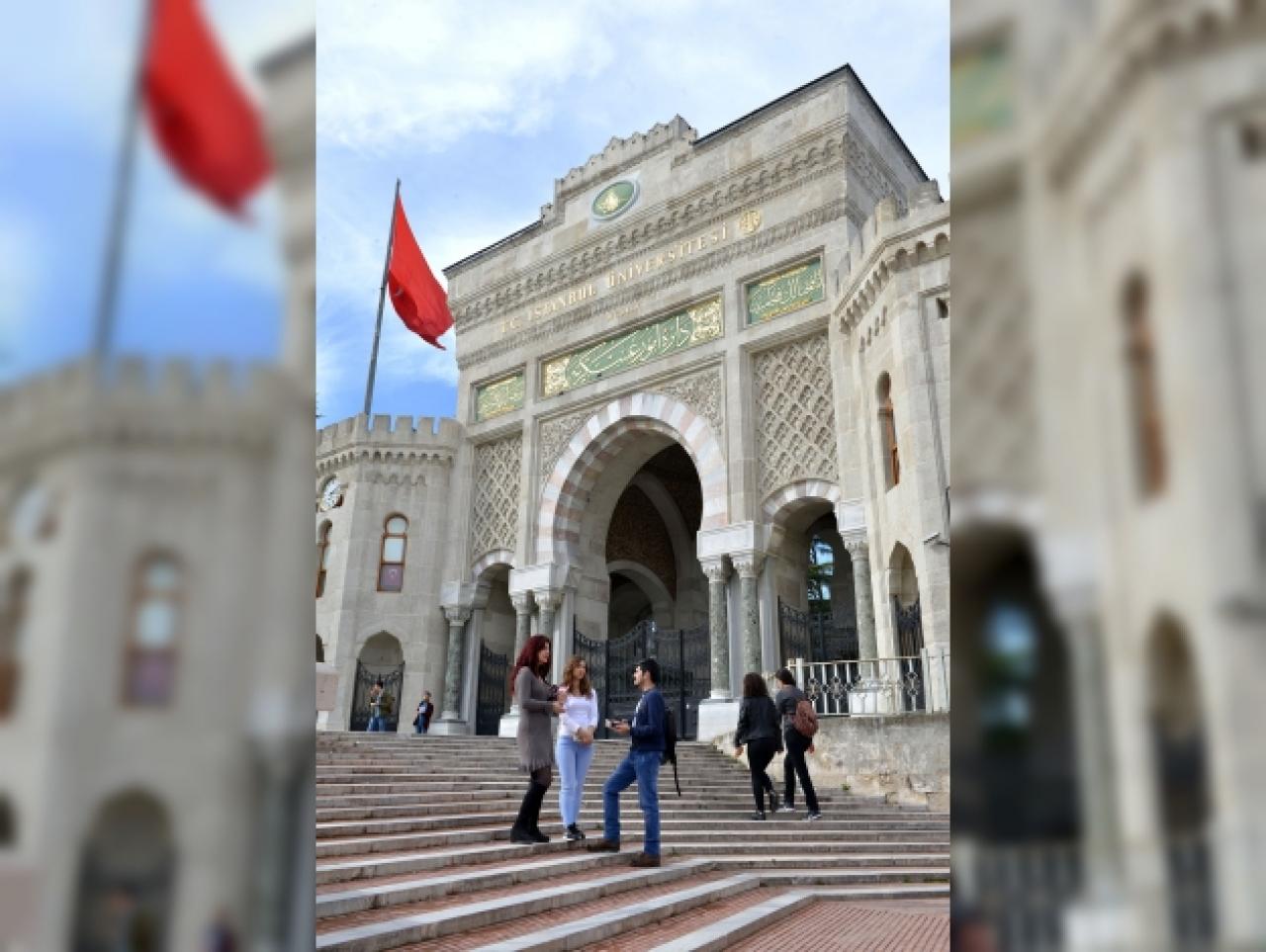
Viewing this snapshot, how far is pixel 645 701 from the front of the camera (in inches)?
186

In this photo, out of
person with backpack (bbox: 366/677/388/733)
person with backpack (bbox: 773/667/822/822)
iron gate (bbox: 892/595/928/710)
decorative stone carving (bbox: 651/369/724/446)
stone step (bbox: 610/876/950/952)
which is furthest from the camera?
person with backpack (bbox: 366/677/388/733)

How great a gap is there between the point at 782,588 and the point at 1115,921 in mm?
11355

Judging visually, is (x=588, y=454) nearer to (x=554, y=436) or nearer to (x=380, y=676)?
(x=554, y=436)

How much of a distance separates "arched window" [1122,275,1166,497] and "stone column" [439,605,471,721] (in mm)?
13979

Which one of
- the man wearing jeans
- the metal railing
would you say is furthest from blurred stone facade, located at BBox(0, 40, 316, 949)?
the metal railing

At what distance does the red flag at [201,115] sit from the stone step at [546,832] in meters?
4.16

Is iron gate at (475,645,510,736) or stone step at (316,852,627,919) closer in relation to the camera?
stone step at (316,852,627,919)

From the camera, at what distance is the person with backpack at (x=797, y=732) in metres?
6.60

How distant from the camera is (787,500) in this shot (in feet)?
36.8

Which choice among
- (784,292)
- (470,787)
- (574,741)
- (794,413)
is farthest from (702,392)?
(574,741)

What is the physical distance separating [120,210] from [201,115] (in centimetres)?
6

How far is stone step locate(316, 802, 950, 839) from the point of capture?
→ 472cm

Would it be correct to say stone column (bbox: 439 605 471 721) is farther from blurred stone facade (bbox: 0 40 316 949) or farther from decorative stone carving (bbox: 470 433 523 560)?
blurred stone facade (bbox: 0 40 316 949)

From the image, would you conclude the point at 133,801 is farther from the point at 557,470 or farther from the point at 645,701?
the point at 557,470
